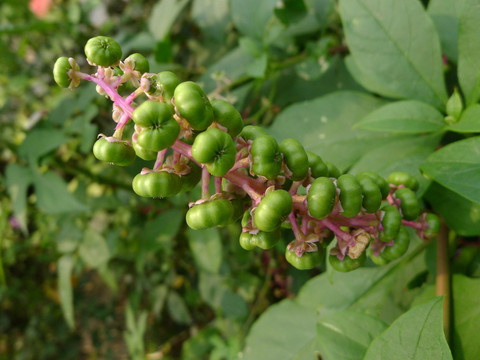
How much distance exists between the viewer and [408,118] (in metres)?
1.11

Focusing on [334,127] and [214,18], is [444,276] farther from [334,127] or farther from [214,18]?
[214,18]

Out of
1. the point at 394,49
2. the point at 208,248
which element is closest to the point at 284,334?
the point at 208,248

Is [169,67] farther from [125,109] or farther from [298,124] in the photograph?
[125,109]

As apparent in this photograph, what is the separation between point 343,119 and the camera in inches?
54.0

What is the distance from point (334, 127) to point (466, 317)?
688 millimetres

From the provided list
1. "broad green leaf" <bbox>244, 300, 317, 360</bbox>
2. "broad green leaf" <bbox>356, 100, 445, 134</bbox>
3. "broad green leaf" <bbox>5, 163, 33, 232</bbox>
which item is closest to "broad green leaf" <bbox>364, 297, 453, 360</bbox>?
"broad green leaf" <bbox>356, 100, 445, 134</bbox>

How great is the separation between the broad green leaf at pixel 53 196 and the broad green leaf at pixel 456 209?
1.37m

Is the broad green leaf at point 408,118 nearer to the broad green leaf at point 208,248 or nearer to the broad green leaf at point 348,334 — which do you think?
the broad green leaf at point 348,334

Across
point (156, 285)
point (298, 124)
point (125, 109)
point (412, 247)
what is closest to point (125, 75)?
point (125, 109)

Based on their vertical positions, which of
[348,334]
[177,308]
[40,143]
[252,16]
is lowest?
[177,308]

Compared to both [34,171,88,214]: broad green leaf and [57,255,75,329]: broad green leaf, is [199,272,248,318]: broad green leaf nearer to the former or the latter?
[57,255,75,329]: broad green leaf

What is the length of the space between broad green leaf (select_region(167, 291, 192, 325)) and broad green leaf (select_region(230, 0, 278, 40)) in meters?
2.04

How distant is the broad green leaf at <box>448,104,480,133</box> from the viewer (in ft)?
3.05

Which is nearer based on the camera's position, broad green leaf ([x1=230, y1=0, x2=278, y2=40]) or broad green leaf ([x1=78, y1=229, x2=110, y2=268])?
broad green leaf ([x1=230, y1=0, x2=278, y2=40])
